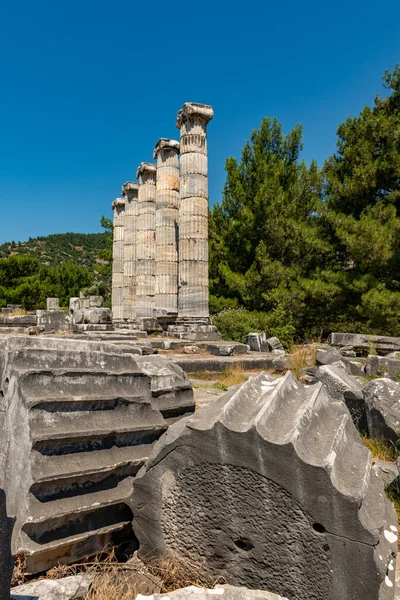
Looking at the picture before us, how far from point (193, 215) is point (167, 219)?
2.55m

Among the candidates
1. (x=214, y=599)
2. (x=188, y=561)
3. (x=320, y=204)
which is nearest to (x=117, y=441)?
(x=188, y=561)

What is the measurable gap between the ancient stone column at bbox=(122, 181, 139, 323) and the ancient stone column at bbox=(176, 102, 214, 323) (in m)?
6.64

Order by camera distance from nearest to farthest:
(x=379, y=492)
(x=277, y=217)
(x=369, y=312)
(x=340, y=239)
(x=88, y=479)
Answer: (x=379, y=492), (x=88, y=479), (x=369, y=312), (x=340, y=239), (x=277, y=217)

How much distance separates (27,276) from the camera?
34.8 meters

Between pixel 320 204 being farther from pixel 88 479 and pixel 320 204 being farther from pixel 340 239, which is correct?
pixel 88 479

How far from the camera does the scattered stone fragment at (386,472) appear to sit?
2.89m

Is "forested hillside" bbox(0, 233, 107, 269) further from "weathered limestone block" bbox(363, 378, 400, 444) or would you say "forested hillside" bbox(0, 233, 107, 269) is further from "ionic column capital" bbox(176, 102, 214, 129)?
"weathered limestone block" bbox(363, 378, 400, 444)

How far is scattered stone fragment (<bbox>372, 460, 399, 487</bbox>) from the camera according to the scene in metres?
2.89

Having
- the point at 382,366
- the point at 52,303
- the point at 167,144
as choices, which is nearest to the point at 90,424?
the point at 382,366

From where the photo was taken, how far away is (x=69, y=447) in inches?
92.7

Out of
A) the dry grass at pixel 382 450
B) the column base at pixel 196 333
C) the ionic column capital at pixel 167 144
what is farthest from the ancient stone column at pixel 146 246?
the dry grass at pixel 382 450

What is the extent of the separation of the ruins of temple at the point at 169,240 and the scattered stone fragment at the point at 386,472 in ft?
32.6

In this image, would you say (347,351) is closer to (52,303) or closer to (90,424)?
(90,424)

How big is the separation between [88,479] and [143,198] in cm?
1739
